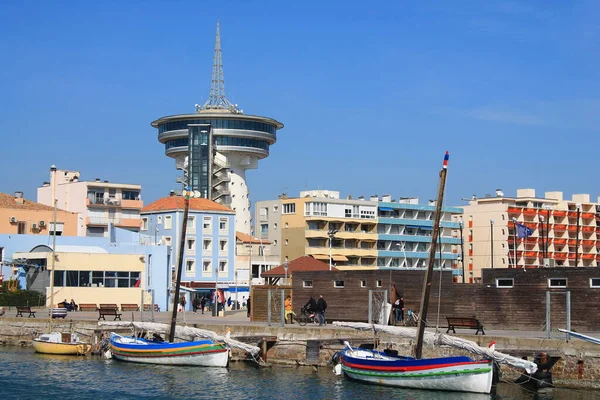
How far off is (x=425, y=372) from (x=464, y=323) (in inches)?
254

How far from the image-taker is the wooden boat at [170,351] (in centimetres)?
4412

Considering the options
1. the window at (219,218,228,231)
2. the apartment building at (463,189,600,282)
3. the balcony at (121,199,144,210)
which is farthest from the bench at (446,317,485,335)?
the apartment building at (463,189,600,282)

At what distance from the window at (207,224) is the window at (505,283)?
62.7 meters

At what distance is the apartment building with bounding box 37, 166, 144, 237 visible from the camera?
5123 inches

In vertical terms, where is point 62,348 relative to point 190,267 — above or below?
below

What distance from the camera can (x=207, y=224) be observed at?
10456 centimetres

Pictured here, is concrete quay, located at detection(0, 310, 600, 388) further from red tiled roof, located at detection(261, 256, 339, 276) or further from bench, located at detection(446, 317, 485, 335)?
red tiled roof, located at detection(261, 256, 339, 276)

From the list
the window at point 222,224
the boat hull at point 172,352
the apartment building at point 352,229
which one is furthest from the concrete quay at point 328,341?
the apartment building at point 352,229

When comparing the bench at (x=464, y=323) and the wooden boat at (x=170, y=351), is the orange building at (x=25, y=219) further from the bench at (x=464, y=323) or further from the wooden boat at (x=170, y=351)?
the bench at (x=464, y=323)

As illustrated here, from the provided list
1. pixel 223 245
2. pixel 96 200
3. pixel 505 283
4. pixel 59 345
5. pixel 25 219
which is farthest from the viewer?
pixel 96 200

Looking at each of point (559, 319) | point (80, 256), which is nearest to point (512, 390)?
point (559, 319)

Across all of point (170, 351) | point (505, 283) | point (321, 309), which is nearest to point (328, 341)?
point (321, 309)

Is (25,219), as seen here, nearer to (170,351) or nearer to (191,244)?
(191,244)

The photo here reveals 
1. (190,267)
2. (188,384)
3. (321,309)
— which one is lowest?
(188,384)
